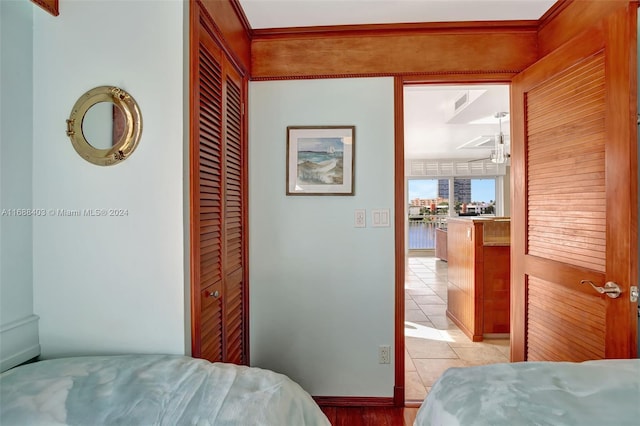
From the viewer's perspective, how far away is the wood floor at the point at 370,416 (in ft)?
6.01

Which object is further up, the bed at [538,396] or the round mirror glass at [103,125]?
the round mirror glass at [103,125]

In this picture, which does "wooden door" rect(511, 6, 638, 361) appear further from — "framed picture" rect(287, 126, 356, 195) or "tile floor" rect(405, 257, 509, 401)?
"framed picture" rect(287, 126, 356, 195)

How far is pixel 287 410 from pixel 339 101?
67.5 inches

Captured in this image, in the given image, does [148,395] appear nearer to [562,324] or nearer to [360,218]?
[360,218]

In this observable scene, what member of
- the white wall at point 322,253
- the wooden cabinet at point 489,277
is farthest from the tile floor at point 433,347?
the white wall at point 322,253

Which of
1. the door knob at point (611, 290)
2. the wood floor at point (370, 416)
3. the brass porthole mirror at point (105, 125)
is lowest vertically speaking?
the wood floor at point (370, 416)

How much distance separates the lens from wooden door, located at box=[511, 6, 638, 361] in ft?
4.12

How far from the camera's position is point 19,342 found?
112cm

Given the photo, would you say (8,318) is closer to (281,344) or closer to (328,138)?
(281,344)

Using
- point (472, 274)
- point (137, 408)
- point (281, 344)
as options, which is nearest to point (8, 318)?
point (137, 408)

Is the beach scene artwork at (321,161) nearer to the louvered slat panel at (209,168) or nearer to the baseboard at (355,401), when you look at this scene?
the louvered slat panel at (209,168)

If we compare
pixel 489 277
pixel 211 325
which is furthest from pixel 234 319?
pixel 489 277

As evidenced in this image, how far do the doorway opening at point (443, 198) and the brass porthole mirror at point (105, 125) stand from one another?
168 cm

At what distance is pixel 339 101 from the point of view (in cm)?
199
